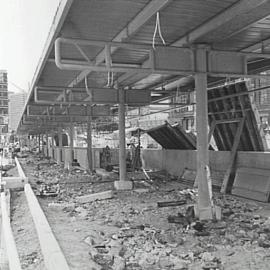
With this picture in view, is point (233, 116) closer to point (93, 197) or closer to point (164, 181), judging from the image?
point (164, 181)

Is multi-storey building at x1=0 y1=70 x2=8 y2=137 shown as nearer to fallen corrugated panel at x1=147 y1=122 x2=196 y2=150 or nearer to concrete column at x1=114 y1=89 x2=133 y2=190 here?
fallen corrugated panel at x1=147 y1=122 x2=196 y2=150

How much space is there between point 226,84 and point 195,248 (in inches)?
326

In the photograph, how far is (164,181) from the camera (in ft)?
53.9

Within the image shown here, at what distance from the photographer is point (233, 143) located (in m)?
13.7

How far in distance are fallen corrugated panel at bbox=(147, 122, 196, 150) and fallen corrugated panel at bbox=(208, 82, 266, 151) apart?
92.6 inches

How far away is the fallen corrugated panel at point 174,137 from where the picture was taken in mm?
17094

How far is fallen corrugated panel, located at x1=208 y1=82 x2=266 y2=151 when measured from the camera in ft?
42.2

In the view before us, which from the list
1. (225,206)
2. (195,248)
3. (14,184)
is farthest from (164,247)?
(14,184)

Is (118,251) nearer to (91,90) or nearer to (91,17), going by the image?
(91,17)

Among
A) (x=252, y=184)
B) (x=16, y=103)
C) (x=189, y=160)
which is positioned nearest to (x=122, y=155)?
(x=189, y=160)

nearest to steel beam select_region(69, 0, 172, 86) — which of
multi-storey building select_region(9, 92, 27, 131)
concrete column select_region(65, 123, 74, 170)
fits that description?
multi-storey building select_region(9, 92, 27, 131)

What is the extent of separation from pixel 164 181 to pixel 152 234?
8.99 meters

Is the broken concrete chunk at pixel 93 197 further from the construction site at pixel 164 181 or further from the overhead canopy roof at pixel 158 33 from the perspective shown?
the overhead canopy roof at pixel 158 33

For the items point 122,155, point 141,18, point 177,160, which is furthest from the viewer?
point 177,160
